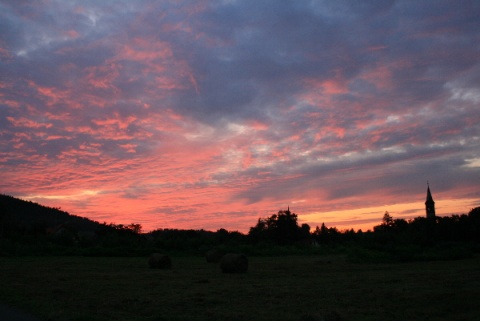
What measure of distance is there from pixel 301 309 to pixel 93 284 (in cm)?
1120

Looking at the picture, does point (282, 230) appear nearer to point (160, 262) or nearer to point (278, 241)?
point (278, 241)

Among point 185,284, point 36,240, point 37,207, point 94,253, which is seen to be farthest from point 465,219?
point 37,207

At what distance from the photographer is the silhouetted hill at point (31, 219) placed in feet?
303

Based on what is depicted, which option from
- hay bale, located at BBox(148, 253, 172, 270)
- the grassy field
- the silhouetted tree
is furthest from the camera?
the silhouetted tree

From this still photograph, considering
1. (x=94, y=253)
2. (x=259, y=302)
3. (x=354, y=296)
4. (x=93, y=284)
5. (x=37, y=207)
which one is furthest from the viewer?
(x=37, y=207)

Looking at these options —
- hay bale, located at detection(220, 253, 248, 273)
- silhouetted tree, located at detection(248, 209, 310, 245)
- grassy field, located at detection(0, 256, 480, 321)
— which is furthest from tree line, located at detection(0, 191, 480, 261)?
grassy field, located at detection(0, 256, 480, 321)

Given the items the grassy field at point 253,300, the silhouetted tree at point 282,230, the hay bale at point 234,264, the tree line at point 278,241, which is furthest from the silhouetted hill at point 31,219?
the grassy field at point 253,300

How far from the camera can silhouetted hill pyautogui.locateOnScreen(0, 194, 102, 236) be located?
303 ft

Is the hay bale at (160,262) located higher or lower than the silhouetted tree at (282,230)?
lower

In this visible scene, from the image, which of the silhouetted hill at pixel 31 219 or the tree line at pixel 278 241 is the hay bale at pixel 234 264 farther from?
the silhouetted hill at pixel 31 219

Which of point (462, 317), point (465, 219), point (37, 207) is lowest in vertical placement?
point (462, 317)

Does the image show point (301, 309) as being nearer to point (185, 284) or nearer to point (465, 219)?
point (185, 284)

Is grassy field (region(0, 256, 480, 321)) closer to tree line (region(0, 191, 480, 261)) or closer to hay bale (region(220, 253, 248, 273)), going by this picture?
hay bale (region(220, 253, 248, 273))

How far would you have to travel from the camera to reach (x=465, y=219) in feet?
208
